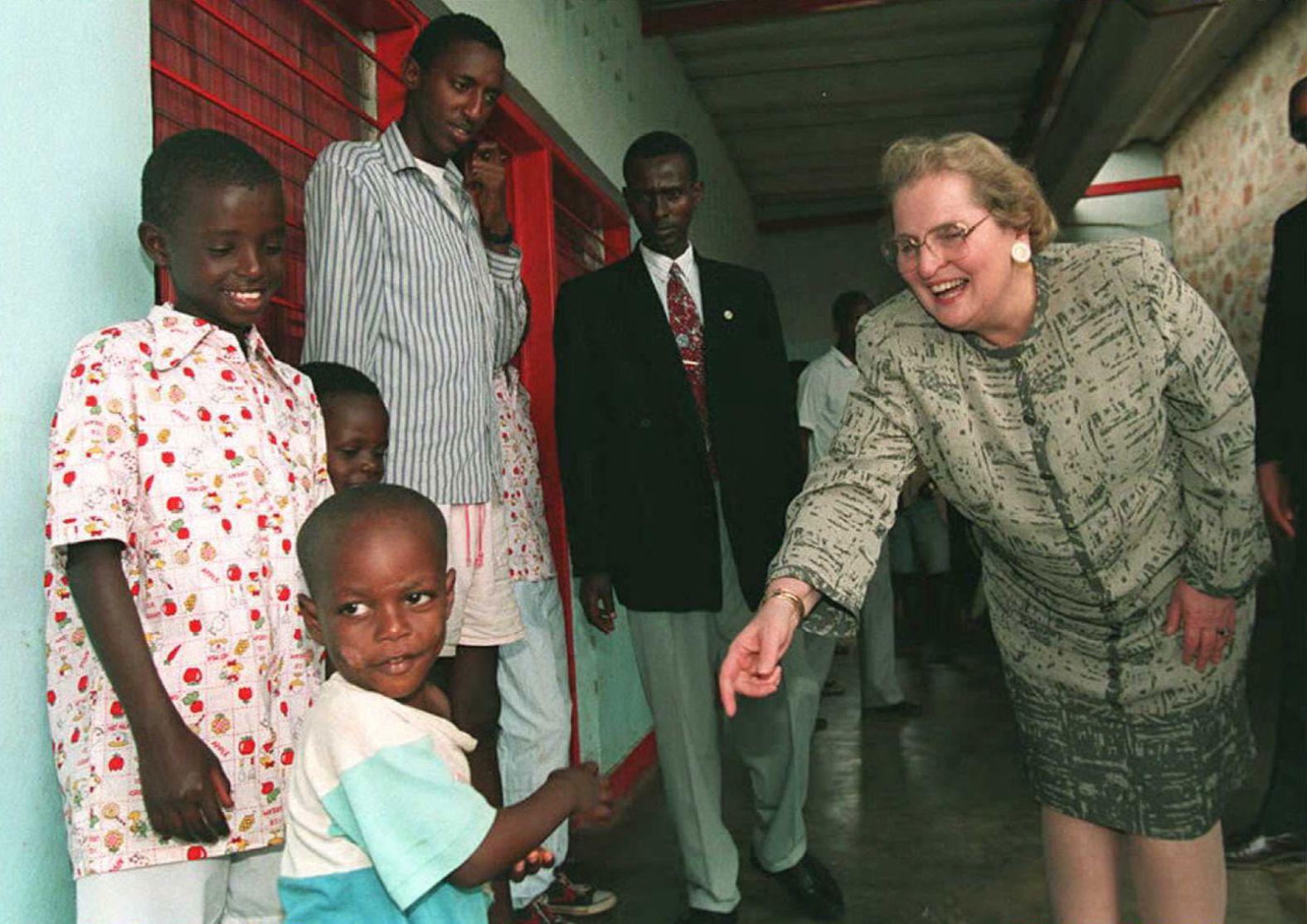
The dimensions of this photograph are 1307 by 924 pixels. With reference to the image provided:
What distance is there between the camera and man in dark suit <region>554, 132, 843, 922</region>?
9.00ft

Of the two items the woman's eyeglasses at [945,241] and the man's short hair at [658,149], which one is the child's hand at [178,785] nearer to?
the woman's eyeglasses at [945,241]

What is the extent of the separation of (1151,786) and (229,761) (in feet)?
4.74

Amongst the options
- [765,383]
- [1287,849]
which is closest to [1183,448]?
[765,383]

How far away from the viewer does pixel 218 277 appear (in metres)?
1.58

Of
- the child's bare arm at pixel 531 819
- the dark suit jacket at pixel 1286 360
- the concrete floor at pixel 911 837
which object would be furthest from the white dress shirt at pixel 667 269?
the child's bare arm at pixel 531 819

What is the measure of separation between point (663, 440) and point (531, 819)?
1551 millimetres

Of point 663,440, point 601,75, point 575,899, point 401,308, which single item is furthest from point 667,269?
point 601,75

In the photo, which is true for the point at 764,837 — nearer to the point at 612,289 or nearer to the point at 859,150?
the point at 612,289

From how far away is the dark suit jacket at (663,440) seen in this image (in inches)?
109

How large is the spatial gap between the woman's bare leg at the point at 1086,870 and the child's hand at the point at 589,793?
37.4 inches

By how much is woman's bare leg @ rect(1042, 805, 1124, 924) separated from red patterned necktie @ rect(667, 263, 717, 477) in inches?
47.1

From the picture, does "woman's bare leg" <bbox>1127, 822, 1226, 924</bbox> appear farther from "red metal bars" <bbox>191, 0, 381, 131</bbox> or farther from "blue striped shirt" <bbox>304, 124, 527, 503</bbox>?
"red metal bars" <bbox>191, 0, 381, 131</bbox>

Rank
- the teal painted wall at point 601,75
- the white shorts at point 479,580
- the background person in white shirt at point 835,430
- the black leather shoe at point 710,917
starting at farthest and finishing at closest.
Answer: the background person in white shirt at point 835,430, the teal painted wall at point 601,75, the black leather shoe at point 710,917, the white shorts at point 479,580

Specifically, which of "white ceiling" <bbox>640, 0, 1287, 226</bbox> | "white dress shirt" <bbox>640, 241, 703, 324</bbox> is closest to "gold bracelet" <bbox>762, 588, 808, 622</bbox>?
"white dress shirt" <bbox>640, 241, 703, 324</bbox>
